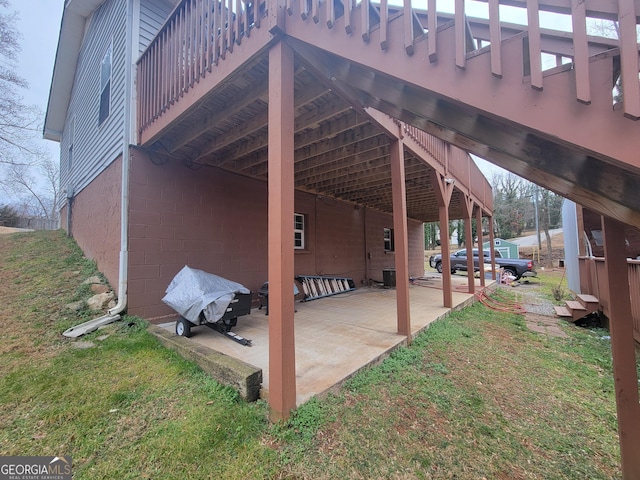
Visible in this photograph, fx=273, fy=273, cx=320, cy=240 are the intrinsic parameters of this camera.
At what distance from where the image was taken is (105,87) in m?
5.73

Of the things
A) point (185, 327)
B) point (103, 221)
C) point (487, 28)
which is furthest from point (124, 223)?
point (487, 28)

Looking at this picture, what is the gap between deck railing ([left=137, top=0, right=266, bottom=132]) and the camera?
2.58 metres

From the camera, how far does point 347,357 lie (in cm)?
308

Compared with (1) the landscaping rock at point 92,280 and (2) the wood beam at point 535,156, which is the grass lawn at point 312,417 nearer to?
(1) the landscaping rock at point 92,280

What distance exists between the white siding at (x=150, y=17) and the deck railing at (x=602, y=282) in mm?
7752

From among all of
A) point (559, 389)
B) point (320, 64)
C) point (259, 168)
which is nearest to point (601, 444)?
point (559, 389)

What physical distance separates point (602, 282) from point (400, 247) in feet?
16.5

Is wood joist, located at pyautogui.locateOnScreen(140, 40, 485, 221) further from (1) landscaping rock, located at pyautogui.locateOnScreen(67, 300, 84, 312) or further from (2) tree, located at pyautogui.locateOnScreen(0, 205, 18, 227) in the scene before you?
(2) tree, located at pyautogui.locateOnScreen(0, 205, 18, 227)

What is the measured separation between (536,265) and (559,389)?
2253cm

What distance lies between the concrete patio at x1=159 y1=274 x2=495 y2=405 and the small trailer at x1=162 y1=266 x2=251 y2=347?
0.55 feet

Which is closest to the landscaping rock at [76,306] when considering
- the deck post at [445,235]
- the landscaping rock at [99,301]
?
the landscaping rock at [99,301]

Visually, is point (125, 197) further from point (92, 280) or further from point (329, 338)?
point (329, 338)

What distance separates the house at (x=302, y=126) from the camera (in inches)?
42.6

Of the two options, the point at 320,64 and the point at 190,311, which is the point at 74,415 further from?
the point at 320,64
